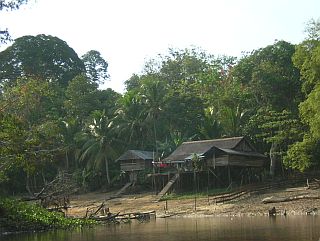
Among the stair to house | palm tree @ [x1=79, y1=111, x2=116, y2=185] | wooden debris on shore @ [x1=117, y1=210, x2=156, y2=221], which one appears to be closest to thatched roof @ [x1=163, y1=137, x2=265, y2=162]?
the stair to house

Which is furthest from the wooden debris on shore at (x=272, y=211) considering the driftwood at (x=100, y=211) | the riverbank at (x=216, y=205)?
the driftwood at (x=100, y=211)

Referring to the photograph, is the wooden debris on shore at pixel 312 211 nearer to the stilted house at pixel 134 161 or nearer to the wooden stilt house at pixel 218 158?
the wooden stilt house at pixel 218 158

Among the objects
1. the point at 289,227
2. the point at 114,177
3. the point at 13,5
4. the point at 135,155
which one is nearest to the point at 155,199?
the point at 135,155

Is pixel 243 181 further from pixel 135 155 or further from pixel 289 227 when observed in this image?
pixel 289 227

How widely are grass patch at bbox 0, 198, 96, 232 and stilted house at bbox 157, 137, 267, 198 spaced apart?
53.2ft

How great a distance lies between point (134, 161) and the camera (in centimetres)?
4888

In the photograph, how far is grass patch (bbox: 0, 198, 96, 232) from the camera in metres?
25.9

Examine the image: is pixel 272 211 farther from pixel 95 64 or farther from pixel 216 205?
pixel 95 64

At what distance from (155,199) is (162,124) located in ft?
41.1

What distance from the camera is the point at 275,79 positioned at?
144 ft

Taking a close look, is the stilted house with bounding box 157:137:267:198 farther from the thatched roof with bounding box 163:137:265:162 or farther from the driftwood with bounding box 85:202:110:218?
the driftwood with bounding box 85:202:110:218

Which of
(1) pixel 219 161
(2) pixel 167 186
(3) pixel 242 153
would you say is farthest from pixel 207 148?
(2) pixel 167 186

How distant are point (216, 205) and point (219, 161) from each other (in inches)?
302

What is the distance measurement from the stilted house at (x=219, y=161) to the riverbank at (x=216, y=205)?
3.75 metres
